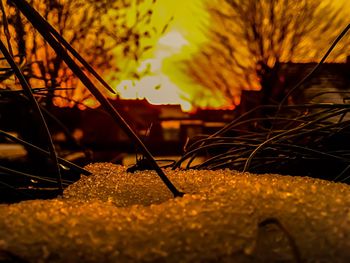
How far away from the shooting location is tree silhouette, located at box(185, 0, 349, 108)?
376 inches

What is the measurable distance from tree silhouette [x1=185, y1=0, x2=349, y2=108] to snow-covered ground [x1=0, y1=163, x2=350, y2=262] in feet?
28.7

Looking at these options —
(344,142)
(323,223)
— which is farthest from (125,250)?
(344,142)

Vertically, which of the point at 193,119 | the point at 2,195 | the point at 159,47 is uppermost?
the point at 159,47

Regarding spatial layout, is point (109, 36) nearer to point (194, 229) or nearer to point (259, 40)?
point (259, 40)

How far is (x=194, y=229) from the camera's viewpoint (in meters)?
0.43

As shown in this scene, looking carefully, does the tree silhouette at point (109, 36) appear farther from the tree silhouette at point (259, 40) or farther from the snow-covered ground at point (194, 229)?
the snow-covered ground at point (194, 229)

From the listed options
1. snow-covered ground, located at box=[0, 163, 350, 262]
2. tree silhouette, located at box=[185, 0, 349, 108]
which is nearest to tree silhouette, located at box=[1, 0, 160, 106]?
tree silhouette, located at box=[185, 0, 349, 108]

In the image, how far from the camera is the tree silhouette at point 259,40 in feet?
31.3

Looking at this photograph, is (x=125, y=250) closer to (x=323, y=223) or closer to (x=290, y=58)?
(x=323, y=223)

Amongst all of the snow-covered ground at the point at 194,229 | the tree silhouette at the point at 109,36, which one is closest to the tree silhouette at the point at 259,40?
the tree silhouette at the point at 109,36

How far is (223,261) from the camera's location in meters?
0.38

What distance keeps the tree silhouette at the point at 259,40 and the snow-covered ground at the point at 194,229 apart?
8.75 metres

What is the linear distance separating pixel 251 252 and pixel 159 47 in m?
8.03

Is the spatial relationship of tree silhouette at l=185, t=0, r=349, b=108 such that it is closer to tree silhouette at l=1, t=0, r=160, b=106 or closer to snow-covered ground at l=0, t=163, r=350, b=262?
tree silhouette at l=1, t=0, r=160, b=106
